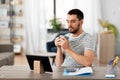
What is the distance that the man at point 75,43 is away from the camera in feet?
8.41

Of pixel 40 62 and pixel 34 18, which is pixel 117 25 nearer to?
pixel 34 18

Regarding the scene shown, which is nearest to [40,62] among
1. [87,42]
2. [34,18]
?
[87,42]

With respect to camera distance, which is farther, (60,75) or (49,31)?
(49,31)

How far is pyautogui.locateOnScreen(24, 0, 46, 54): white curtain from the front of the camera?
750cm

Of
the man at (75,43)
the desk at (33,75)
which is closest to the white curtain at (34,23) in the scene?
the man at (75,43)

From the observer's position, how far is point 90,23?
754cm

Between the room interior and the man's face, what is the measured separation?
190 inches

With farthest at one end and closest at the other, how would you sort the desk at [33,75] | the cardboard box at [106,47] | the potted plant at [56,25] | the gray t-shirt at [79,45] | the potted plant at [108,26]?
1. the potted plant at [56,25]
2. the potted plant at [108,26]
3. the cardboard box at [106,47]
4. the gray t-shirt at [79,45]
5. the desk at [33,75]

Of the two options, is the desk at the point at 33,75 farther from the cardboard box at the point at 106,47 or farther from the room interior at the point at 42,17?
the room interior at the point at 42,17

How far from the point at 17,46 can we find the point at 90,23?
211 cm

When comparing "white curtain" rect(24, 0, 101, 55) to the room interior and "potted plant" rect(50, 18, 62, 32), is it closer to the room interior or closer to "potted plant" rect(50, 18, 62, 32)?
the room interior

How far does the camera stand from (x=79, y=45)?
271 centimetres

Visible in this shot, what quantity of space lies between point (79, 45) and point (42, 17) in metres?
4.93

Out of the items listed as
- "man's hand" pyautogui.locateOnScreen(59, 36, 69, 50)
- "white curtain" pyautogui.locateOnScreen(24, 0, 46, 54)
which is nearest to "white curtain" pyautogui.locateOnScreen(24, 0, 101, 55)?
"white curtain" pyautogui.locateOnScreen(24, 0, 46, 54)
